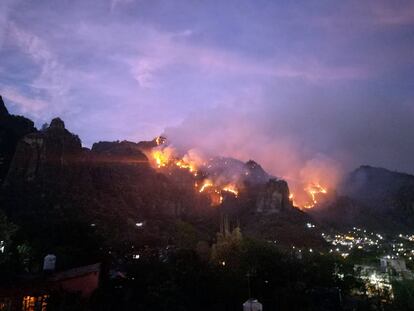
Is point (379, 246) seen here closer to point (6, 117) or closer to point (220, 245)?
point (220, 245)

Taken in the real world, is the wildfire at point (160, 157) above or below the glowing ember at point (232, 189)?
above

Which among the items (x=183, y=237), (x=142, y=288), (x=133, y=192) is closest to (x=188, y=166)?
(x=133, y=192)

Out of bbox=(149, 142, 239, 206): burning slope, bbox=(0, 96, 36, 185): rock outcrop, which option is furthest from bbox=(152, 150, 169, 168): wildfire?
bbox=(0, 96, 36, 185): rock outcrop

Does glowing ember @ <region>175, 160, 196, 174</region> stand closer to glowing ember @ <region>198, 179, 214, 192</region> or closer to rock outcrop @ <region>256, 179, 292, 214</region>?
glowing ember @ <region>198, 179, 214, 192</region>

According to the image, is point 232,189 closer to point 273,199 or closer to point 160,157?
point 273,199

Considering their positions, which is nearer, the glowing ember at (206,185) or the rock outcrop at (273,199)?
the rock outcrop at (273,199)

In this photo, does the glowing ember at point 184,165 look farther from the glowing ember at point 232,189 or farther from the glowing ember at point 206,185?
the glowing ember at point 232,189

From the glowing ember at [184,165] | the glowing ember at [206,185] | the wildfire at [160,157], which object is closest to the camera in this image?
the glowing ember at [206,185]

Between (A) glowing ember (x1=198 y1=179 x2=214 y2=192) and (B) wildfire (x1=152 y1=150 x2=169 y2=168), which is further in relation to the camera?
(B) wildfire (x1=152 y1=150 x2=169 y2=168)

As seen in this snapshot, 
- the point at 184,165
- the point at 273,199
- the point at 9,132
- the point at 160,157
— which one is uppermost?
the point at 160,157

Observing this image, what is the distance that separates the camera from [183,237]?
9206 cm

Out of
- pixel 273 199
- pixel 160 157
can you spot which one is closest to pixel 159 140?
pixel 160 157

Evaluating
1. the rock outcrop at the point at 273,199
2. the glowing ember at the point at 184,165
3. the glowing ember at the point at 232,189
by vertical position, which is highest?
the glowing ember at the point at 184,165

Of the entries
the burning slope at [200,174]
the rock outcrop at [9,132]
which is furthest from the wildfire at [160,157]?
the rock outcrop at [9,132]
